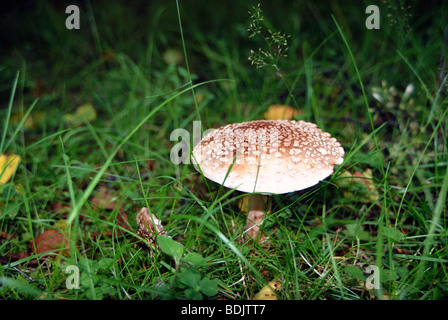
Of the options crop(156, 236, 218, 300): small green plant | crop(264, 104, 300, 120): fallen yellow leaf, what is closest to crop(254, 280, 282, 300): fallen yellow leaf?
crop(156, 236, 218, 300): small green plant

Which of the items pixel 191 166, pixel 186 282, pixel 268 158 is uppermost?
pixel 268 158

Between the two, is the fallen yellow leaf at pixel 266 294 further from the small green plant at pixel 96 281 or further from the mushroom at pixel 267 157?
the small green plant at pixel 96 281

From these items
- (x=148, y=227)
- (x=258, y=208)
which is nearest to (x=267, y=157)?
(x=258, y=208)

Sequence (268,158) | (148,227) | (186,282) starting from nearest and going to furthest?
(186,282), (268,158), (148,227)

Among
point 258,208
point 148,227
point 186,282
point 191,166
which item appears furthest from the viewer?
point 191,166

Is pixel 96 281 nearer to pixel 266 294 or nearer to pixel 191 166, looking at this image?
pixel 266 294

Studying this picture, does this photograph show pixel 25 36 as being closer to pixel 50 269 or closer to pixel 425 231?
pixel 50 269
